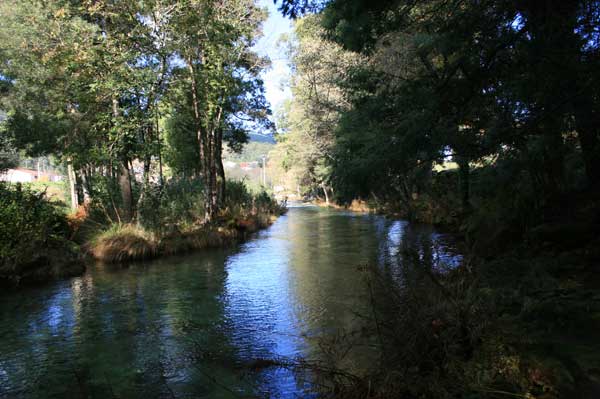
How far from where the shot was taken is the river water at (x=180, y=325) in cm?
477

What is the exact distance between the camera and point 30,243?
10570 millimetres

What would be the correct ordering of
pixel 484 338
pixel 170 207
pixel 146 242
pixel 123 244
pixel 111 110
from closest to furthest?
1. pixel 484 338
2. pixel 123 244
3. pixel 146 242
4. pixel 111 110
5. pixel 170 207

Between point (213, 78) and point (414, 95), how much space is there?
36.4ft

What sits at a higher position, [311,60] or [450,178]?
[311,60]

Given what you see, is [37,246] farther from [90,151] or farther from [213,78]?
[213,78]

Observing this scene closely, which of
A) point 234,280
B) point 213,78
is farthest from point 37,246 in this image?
point 213,78

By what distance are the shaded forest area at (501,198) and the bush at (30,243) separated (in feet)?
24.7

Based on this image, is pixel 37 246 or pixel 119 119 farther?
pixel 119 119

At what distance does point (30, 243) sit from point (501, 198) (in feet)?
36.4

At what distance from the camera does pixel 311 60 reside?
85.4 feet

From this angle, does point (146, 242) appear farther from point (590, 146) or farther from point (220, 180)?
point (590, 146)

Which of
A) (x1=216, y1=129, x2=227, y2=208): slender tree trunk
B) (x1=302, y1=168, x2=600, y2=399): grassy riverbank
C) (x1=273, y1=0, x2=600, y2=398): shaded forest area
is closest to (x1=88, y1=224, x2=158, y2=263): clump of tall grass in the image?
(x1=273, y1=0, x2=600, y2=398): shaded forest area

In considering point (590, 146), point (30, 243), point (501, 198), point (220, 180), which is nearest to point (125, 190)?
point (30, 243)

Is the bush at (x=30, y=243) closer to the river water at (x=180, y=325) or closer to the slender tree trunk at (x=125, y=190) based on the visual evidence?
the river water at (x=180, y=325)
